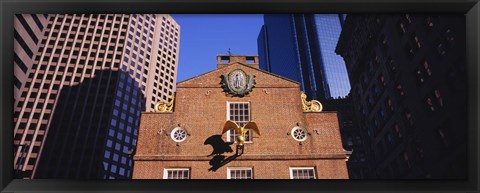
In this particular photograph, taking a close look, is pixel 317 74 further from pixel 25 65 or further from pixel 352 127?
pixel 25 65

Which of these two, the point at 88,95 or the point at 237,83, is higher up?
the point at 88,95

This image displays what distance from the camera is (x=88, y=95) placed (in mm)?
103875

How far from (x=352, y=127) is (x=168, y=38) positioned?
233 feet

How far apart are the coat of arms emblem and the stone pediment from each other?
1.01 feet

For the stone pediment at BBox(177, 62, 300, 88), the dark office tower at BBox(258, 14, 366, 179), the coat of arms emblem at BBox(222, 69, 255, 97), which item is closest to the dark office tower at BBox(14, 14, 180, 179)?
the dark office tower at BBox(258, 14, 366, 179)

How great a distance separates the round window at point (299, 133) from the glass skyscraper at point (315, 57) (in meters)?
121

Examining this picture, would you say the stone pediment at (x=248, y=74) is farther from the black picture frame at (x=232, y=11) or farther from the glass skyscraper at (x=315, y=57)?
the glass skyscraper at (x=315, y=57)

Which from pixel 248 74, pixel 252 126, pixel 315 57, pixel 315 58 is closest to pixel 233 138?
pixel 252 126

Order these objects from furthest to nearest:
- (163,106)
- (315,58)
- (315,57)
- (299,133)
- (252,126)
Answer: (315,57), (315,58), (163,106), (299,133), (252,126)

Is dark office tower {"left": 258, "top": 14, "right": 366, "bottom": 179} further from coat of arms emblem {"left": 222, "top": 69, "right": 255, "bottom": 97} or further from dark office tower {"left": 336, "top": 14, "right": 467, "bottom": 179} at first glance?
coat of arms emblem {"left": 222, "top": 69, "right": 255, "bottom": 97}

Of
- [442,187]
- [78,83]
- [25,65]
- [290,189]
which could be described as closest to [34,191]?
[290,189]

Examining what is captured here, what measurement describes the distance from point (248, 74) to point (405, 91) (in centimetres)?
2519

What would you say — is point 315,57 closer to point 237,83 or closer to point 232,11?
point 237,83

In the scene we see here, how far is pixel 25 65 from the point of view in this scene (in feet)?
252
